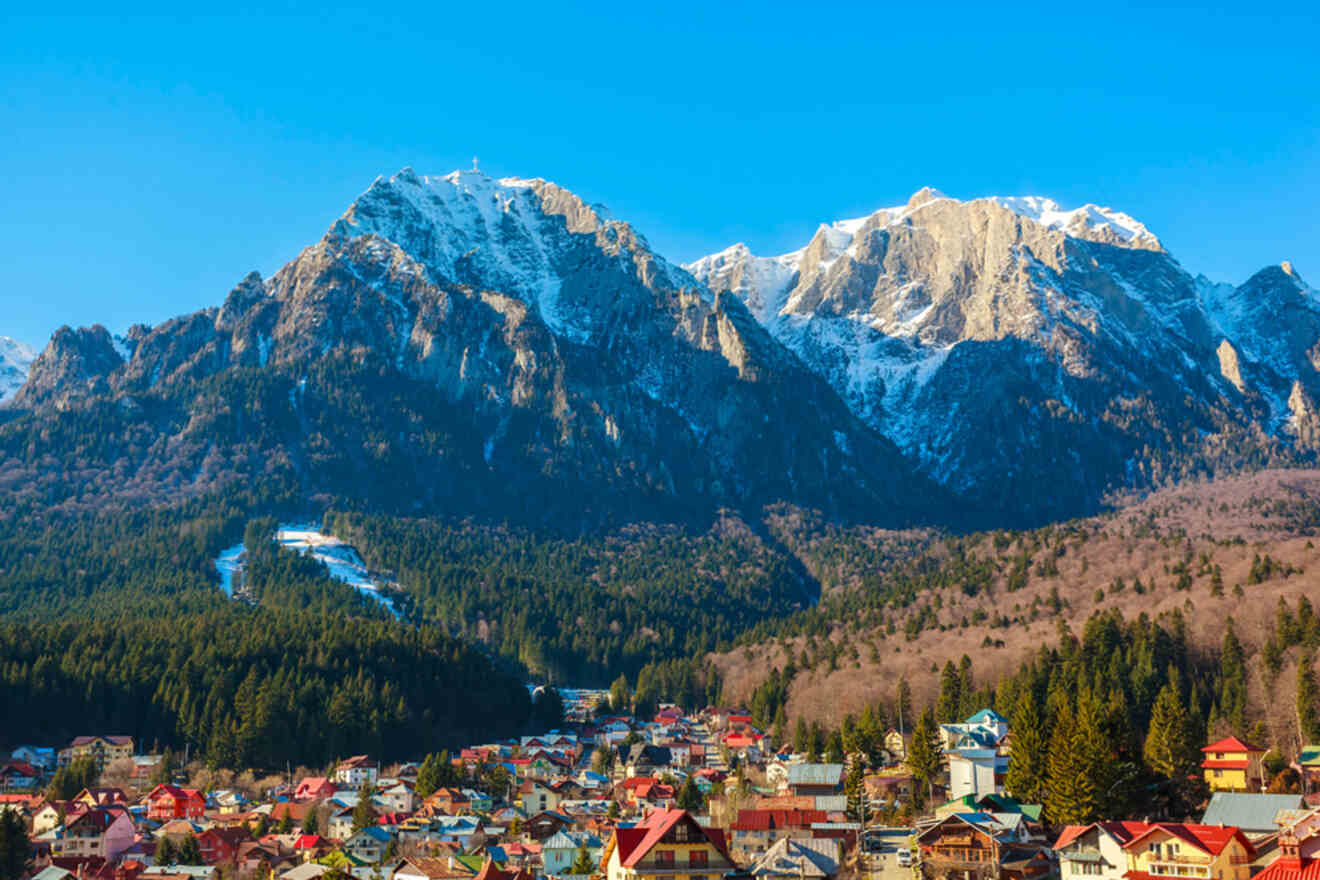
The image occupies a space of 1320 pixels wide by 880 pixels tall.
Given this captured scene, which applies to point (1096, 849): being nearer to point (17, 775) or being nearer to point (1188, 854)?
point (1188, 854)

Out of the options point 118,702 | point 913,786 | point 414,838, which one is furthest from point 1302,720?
point 118,702

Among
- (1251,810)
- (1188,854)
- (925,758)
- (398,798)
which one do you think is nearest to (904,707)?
(925,758)

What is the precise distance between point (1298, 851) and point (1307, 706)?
48951mm

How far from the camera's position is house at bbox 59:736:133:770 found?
160875 mm

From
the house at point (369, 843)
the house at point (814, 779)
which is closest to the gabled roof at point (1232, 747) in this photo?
the house at point (814, 779)

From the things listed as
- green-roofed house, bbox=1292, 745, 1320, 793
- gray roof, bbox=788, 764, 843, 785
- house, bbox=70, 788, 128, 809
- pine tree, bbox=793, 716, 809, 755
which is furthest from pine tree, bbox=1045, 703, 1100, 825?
house, bbox=70, 788, 128, 809

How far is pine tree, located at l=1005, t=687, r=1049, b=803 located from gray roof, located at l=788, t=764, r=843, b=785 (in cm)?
1616

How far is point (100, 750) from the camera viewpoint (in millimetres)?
163500

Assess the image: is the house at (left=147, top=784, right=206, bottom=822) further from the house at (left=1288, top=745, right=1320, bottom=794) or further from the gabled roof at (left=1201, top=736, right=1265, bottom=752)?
the house at (left=1288, top=745, right=1320, bottom=794)

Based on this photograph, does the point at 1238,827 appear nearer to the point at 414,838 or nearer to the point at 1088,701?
the point at 1088,701

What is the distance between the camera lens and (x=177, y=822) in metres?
129

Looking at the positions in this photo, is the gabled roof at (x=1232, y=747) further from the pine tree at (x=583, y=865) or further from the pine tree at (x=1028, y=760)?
the pine tree at (x=583, y=865)

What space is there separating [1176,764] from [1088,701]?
778 centimetres

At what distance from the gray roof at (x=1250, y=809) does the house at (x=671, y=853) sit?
97.5 feet
